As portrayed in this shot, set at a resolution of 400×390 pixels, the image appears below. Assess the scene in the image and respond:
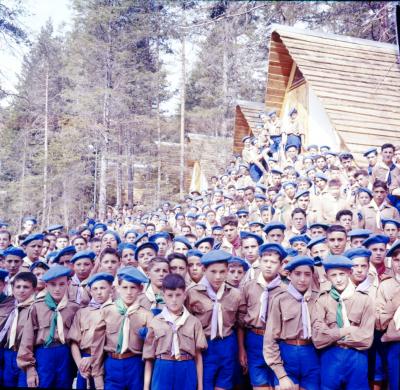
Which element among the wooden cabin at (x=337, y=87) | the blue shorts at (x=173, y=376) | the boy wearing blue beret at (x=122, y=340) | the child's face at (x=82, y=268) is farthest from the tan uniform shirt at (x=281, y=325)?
the wooden cabin at (x=337, y=87)

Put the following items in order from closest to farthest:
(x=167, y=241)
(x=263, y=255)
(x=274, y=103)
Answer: (x=263, y=255) → (x=167, y=241) → (x=274, y=103)

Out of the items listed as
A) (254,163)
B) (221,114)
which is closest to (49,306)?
(254,163)

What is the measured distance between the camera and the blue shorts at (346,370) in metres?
3.25

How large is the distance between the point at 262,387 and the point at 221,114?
49.1 ft

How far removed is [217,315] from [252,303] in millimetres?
404

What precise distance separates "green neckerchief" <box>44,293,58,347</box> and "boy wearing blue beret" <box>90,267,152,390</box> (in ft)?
1.43

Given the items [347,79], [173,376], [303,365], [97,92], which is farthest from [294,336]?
[347,79]

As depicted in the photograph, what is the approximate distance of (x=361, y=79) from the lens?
1137 cm

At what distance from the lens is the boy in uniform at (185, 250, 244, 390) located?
3.79 meters

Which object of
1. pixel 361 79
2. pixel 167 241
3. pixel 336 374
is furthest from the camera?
pixel 361 79

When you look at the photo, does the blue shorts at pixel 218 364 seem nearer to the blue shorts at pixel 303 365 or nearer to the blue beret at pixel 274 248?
the blue shorts at pixel 303 365

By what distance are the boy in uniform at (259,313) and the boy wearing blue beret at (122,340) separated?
99cm

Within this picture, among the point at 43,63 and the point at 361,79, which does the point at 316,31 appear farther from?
the point at 43,63

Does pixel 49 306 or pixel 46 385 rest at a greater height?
pixel 49 306
